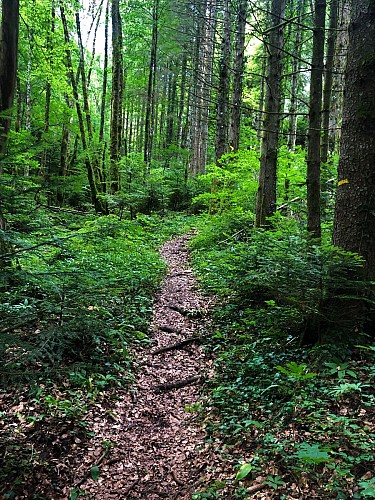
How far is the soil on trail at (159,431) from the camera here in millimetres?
Answer: 3424

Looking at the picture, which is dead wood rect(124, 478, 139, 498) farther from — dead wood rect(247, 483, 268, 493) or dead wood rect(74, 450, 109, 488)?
dead wood rect(247, 483, 268, 493)

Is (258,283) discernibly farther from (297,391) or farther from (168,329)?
(168,329)

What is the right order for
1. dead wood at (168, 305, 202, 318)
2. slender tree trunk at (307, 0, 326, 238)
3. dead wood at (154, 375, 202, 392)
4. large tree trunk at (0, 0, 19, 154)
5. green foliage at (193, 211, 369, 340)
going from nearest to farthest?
green foliage at (193, 211, 369, 340)
dead wood at (154, 375, 202, 392)
large tree trunk at (0, 0, 19, 154)
slender tree trunk at (307, 0, 326, 238)
dead wood at (168, 305, 202, 318)

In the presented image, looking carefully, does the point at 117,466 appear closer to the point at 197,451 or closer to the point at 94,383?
the point at 197,451

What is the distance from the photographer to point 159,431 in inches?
165

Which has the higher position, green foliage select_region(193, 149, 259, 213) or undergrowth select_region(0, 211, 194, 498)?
green foliage select_region(193, 149, 259, 213)

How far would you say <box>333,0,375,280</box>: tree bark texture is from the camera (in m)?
4.23

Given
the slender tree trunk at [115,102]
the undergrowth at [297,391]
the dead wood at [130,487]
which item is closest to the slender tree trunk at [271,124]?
the undergrowth at [297,391]

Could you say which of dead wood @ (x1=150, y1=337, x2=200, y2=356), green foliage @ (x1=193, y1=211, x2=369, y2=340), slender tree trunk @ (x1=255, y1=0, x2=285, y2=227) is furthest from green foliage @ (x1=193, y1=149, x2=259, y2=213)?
dead wood @ (x1=150, y1=337, x2=200, y2=356)

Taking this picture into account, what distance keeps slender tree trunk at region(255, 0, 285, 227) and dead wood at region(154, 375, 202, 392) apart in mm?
4360

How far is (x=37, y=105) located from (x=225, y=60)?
10.4 meters

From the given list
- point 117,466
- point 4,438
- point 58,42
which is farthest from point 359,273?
point 58,42

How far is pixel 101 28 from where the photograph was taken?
24797mm

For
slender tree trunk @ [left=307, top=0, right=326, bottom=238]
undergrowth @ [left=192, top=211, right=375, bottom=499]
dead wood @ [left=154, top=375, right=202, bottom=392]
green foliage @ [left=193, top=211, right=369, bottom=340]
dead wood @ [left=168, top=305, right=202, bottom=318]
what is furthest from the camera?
dead wood @ [left=168, top=305, right=202, bottom=318]
